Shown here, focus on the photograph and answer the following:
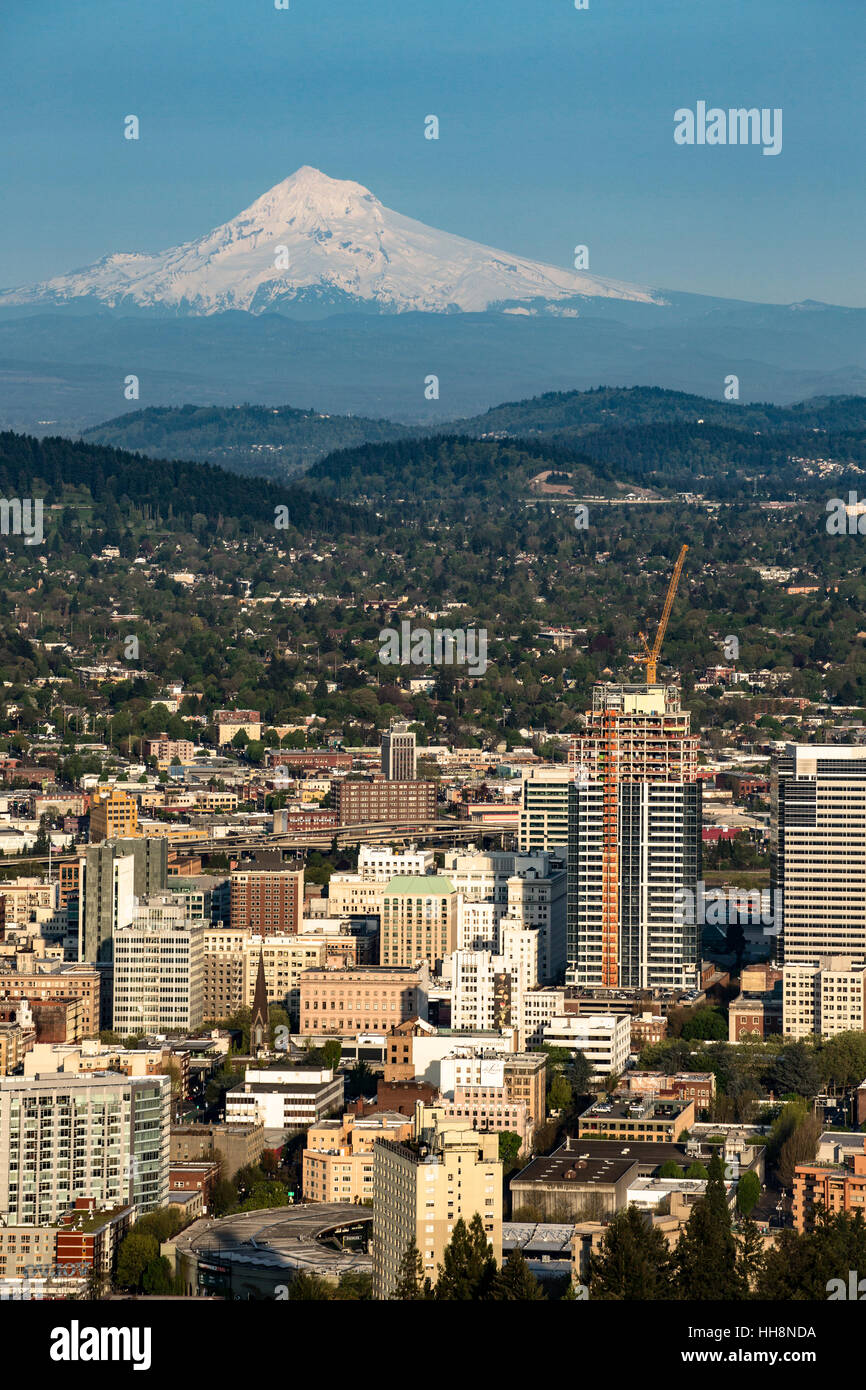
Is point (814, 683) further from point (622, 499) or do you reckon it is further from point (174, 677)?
point (622, 499)

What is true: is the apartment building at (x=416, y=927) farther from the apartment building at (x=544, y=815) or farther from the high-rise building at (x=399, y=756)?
the high-rise building at (x=399, y=756)

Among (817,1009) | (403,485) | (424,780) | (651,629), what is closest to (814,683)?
(651,629)

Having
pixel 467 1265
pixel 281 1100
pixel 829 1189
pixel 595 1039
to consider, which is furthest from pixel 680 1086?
pixel 467 1265

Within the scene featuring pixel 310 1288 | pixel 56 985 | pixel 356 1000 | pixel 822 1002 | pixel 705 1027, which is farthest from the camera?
pixel 56 985

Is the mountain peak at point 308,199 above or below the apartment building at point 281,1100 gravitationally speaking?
above

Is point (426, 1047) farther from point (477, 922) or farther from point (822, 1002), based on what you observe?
point (477, 922)

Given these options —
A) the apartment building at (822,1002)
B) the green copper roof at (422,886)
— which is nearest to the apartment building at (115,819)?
the green copper roof at (422,886)

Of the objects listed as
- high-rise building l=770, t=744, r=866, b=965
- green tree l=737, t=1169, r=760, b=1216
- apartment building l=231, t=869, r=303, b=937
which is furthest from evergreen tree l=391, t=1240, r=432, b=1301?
apartment building l=231, t=869, r=303, b=937
